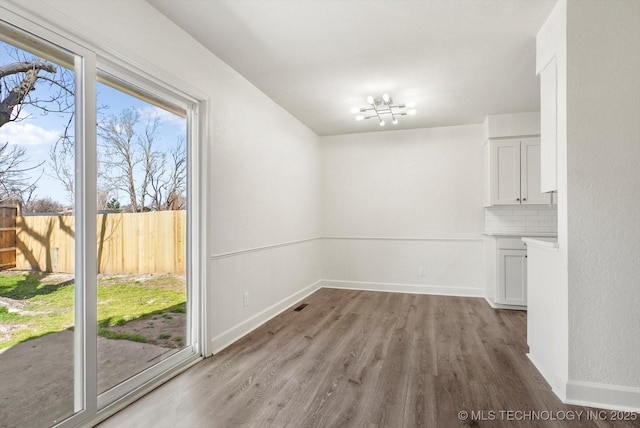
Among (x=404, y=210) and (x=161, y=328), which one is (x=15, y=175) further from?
(x=404, y=210)

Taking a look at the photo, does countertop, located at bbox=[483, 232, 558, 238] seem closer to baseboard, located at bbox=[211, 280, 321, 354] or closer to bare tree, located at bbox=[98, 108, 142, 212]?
baseboard, located at bbox=[211, 280, 321, 354]

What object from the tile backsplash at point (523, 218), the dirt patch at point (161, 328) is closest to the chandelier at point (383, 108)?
the tile backsplash at point (523, 218)

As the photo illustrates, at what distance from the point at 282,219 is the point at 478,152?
9.91 ft

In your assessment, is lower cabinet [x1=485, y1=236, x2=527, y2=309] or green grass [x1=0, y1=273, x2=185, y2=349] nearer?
green grass [x1=0, y1=273, x2=185, y2=349]

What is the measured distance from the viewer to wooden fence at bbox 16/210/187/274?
171cm

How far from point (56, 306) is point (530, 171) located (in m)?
4.96

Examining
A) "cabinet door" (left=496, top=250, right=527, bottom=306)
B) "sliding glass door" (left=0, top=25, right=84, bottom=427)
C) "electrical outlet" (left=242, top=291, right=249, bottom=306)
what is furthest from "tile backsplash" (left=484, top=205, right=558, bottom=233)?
"sliding glass door" (left=0, top=25, right=84, bottom=427)
